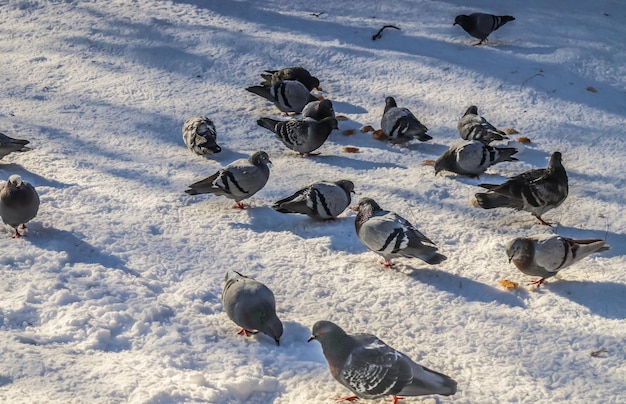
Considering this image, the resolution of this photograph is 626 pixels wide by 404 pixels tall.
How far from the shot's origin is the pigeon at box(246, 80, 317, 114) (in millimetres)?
7070

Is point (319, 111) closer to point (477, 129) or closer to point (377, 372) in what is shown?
point (477, 129)

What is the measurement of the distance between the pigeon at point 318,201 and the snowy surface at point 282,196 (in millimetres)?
122

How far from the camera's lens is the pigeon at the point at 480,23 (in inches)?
326

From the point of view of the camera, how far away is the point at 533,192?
509cm

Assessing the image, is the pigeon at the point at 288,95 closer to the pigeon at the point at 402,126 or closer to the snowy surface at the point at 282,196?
the snowy surface at the point at 282,196

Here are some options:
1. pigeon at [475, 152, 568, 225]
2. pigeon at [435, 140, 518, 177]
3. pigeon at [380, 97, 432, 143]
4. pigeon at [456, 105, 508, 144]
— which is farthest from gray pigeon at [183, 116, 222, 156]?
pigeon at [475, 152, 568, 225]

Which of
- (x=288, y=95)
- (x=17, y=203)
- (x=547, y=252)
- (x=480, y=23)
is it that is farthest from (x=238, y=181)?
(x=480, y=23)

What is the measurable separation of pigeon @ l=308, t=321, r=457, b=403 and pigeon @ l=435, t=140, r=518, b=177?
8.71ft

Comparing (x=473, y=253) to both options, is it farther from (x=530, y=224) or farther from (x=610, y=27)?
(x=610, y=27)

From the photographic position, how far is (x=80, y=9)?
9.12 metres

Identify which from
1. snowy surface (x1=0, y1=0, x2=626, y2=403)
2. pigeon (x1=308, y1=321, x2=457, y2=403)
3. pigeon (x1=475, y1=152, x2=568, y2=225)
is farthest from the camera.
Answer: pigeon (x1=475, y1=152, x2=568, y2=225)

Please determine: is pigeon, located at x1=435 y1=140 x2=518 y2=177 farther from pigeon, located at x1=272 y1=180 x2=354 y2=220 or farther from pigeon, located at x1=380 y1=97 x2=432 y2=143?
pigeon, located at x1=272 y1=180 x2=354 y2=220

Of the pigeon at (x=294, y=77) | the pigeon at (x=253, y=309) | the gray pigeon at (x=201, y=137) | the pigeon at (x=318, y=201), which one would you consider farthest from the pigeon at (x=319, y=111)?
the pigeon at (x=253, y=309)

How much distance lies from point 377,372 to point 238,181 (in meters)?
2.30
